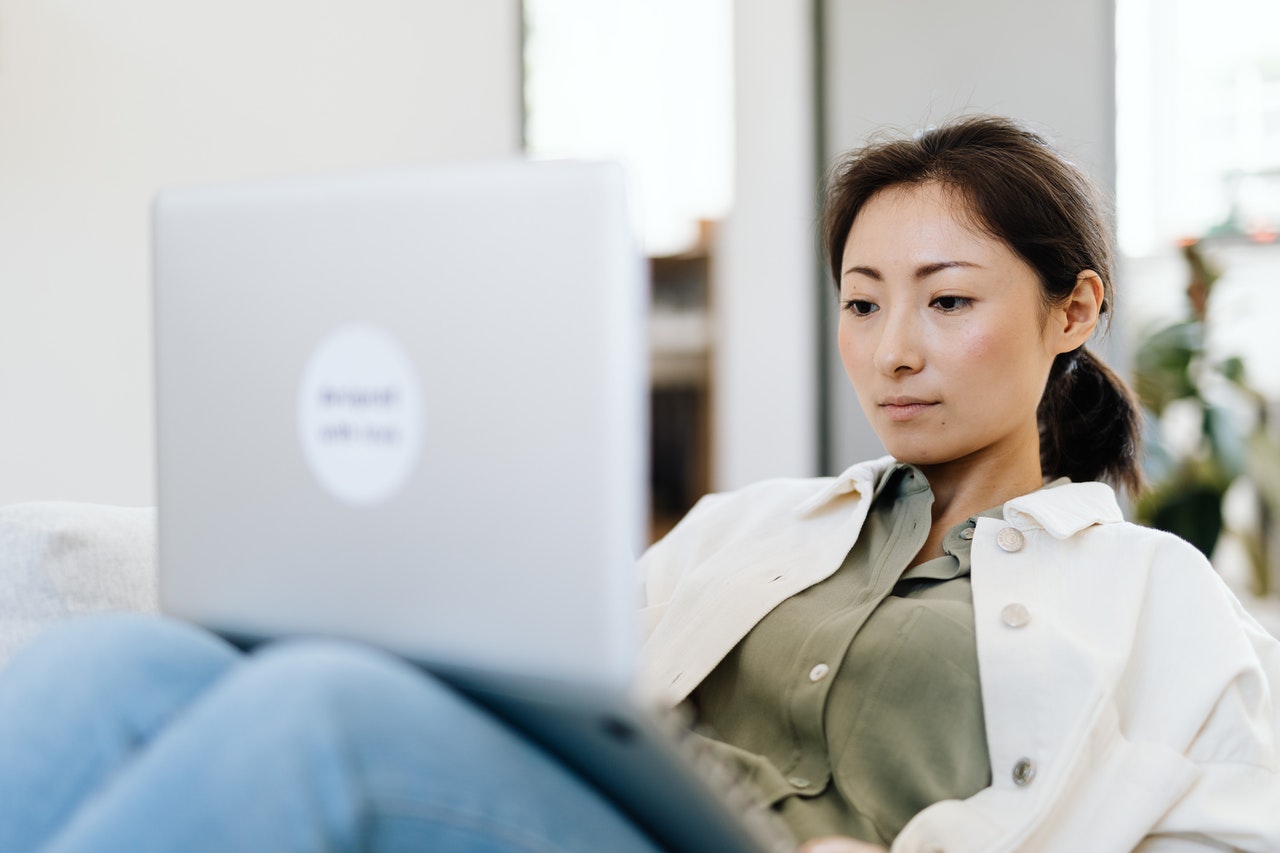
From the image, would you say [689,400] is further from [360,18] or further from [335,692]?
[335,692]

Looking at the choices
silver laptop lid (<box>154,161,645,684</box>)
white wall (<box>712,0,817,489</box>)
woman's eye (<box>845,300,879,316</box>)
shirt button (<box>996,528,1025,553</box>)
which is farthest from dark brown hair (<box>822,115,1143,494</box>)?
white wall (<box>712,0,817,489</box>)

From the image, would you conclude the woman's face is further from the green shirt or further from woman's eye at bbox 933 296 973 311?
the green shirt

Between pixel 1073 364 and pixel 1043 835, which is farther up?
pixel 1073 364

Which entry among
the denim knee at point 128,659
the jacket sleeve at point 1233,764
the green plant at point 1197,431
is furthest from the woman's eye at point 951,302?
the green plant at point 1197,431

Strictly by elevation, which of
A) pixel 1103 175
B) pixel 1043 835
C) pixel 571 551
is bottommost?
pixel 1043 835

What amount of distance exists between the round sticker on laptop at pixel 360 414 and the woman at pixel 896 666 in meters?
0.10

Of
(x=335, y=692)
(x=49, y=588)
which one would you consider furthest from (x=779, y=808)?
(x=49, y=588)

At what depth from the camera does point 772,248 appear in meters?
3.16

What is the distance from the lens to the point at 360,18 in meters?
2.53

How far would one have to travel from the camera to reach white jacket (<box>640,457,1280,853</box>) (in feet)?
3.24

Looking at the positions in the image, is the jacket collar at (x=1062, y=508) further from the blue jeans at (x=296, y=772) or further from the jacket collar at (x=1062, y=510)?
the blue jeans at (x=296, y=772)

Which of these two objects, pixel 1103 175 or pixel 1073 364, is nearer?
pixel 1073 364

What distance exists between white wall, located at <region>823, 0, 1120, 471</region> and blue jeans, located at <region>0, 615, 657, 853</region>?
227cm

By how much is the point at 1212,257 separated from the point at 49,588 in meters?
2.65
